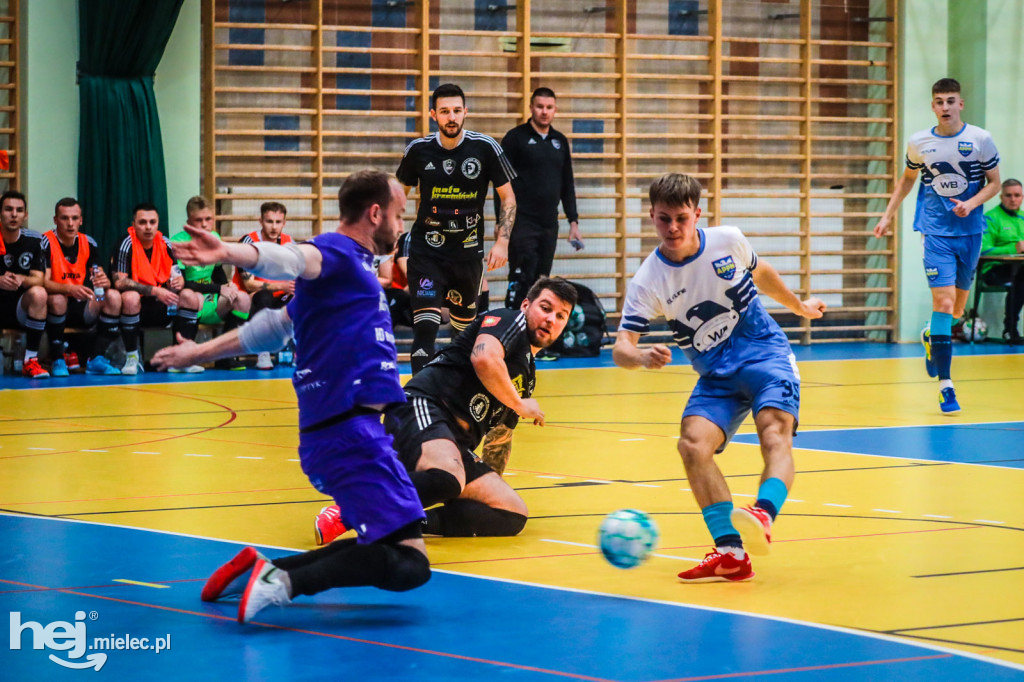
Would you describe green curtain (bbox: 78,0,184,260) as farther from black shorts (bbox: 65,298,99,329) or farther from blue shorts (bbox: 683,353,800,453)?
blue shorts (bbox: 683,353,800,453)

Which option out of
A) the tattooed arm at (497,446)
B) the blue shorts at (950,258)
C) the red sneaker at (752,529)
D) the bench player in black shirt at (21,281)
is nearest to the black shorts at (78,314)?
the bench player in black shirt at (21,281)

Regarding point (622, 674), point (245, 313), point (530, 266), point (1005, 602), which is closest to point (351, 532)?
point (622, 674)

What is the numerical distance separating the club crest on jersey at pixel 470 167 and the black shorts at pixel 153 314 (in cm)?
409

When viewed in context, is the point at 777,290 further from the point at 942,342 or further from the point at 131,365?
the point at 131,365

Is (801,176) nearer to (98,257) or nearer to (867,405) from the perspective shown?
(867,405)

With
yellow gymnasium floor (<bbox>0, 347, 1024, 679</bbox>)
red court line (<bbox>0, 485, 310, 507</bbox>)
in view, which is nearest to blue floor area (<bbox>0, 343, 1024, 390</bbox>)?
yellow gymnasium floor (<bbox>0, 347, 1024, 679</bbox>)

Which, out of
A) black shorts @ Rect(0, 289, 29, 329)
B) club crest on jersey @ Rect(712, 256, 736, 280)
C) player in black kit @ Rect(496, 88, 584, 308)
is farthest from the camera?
player in black kit @ Rect(496, 88, 584, 308)

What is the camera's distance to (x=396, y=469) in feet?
12.5

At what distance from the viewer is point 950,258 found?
29.5 ft

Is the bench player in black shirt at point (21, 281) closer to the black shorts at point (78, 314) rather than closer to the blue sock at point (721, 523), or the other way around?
the black shorts at point (78, 314)

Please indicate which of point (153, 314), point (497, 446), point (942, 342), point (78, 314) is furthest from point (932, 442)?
point (78, 314)

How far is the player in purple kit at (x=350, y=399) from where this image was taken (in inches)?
144

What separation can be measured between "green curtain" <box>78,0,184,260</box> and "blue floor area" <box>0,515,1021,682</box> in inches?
321

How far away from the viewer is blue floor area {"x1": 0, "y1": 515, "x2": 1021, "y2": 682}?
3.11m
